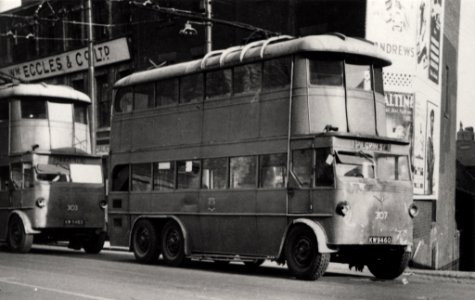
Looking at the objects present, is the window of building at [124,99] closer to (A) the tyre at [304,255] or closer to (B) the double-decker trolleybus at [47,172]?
(B) the double-decker trolleybus at [47,172]

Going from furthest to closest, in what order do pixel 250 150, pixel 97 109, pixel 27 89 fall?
1. pixel 97 109
2. pixel 27 89
3. pixel 250 150

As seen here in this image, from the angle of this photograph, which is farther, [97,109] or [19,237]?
[97,109]

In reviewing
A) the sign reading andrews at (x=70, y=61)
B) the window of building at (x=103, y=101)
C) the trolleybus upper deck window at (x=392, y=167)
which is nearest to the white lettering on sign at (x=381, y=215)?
the trolleybus upper deck window at (x=392, y=167)

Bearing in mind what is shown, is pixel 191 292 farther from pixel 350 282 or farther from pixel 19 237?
pixel 19 237

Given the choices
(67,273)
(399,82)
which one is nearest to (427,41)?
(399,82)

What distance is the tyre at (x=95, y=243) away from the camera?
2153 centimetres

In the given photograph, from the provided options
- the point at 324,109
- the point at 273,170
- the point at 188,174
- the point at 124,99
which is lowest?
the point at 188,174

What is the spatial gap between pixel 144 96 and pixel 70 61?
19575 millimetres

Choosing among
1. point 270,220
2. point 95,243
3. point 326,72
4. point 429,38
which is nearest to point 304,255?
point 270,220

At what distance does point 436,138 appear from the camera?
25.5 metres

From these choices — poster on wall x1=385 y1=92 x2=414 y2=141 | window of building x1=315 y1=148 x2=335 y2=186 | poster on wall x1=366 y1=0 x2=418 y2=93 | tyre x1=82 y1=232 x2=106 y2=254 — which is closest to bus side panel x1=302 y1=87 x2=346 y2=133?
window of building x1=315 y1=148 x2=335 y2=186

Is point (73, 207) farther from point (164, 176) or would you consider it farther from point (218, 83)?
point (218, 83)

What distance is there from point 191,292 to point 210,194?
4877 mm

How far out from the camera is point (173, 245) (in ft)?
55.8
